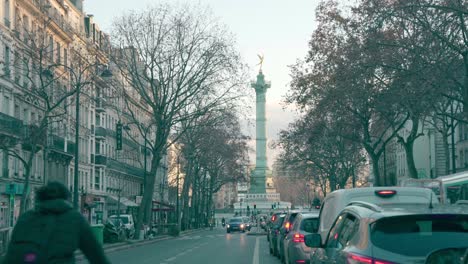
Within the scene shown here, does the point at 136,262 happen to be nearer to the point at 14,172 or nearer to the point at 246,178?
the point at 14,172

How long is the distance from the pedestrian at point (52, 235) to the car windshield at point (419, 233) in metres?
2.91

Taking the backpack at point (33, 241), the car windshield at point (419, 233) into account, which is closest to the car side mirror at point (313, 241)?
the car windshield at point (419, 233)

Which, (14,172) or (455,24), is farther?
(14,172)

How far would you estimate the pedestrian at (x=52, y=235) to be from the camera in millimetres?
6504

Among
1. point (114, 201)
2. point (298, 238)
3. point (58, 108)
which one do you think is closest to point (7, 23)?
point (58, 108)

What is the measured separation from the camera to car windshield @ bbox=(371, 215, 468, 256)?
8117 millimetres

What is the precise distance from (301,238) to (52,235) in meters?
14.2

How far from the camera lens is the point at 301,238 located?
2030 cm

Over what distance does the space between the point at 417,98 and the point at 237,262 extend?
15399 mm

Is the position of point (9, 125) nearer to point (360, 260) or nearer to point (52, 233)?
point (360, 260)

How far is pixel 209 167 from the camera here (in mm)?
114562

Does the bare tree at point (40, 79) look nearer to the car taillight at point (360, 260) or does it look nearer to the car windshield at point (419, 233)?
the car taillight at point (360, 260)

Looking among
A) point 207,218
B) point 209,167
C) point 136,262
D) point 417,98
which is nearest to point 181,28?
point 417,98

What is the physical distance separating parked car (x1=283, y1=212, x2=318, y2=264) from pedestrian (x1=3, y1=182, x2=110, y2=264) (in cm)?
1292
